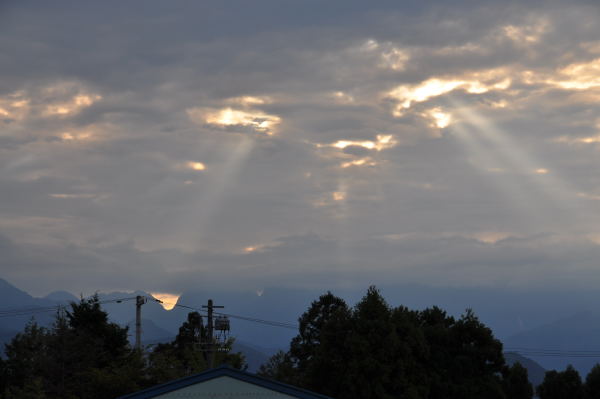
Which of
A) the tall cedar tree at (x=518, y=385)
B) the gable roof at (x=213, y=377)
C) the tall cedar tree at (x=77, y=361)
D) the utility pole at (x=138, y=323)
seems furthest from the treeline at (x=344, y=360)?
the gable roof at (x=213, y=377)

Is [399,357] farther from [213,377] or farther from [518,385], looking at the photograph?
[213,377]

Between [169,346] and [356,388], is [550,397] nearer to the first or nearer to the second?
[356,388]

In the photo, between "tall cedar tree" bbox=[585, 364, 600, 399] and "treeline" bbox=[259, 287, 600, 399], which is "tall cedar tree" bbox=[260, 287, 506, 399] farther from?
"tall cedar tree" bbox=[585, 364, 600, 399]

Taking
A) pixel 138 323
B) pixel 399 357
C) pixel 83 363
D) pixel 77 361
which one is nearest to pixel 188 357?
pixel 138 323

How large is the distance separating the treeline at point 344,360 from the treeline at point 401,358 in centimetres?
9

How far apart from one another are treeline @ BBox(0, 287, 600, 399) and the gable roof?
79.8 ft

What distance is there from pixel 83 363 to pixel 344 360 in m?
22.3

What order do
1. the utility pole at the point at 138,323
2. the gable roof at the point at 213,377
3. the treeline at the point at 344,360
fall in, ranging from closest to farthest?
the gable roof at the point at 213,377 → the treeline at the point at 344,360 → the utility pole at the point at 138,323

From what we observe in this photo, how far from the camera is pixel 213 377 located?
1188 inches

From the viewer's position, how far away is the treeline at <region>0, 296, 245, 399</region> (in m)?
54.0

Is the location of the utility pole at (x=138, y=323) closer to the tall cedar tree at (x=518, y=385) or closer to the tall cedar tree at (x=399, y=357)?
the tall cedar tree at (x=399, y=357)

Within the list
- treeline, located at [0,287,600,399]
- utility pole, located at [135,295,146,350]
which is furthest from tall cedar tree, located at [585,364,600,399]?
utility pole, located at [135,295,146,350]

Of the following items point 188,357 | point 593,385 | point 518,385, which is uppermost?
point 188,357

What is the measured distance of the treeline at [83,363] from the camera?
5403 cm
